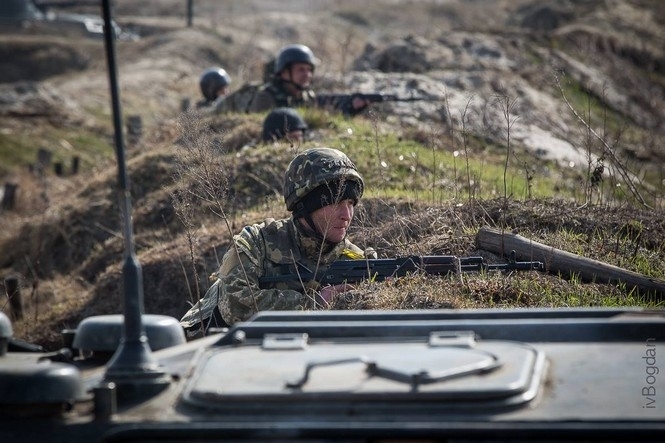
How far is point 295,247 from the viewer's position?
23.3 feet

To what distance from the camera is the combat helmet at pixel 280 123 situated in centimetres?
1297

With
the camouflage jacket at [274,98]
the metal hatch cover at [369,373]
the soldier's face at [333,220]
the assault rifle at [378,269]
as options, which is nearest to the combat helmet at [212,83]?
the camouflage jacket at [274,98]

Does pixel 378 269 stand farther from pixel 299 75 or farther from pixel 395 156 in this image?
pixel 299 75

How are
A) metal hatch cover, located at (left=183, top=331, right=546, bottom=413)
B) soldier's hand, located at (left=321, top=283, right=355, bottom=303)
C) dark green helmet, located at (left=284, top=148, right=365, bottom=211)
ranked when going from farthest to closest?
Answer: dark green helmet, located at (left=284, top=148, right=365, bottom=211) → soldier's hand, located at (left=321, top=283, right=355, bottom=303) → metal hatch cover, located at (left=183, top=331, right=546, bottom=413)

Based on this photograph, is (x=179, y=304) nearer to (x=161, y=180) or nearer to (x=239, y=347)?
(x=161, y=180)

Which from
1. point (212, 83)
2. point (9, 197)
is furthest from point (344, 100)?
point (9, 197)

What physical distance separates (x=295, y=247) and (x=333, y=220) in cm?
32

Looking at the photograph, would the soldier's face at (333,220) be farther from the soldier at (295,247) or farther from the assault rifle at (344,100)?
the assault rifle at (344,100)

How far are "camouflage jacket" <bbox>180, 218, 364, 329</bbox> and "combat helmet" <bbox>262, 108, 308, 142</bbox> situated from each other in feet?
18.7

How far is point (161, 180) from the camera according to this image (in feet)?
47.0

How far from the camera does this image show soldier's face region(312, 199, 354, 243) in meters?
6.89

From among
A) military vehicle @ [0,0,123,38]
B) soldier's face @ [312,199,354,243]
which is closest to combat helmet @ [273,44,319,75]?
soldier's face @ [312,199,354,243]

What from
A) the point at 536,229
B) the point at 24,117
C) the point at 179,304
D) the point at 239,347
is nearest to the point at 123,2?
Answer: the point at 24,117

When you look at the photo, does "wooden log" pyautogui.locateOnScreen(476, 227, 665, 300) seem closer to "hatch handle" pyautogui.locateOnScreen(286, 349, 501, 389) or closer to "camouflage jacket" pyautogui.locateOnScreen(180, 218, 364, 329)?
"camouflage jacket" pyautogui.locateOnScreen(180, 218, 364, 329)
